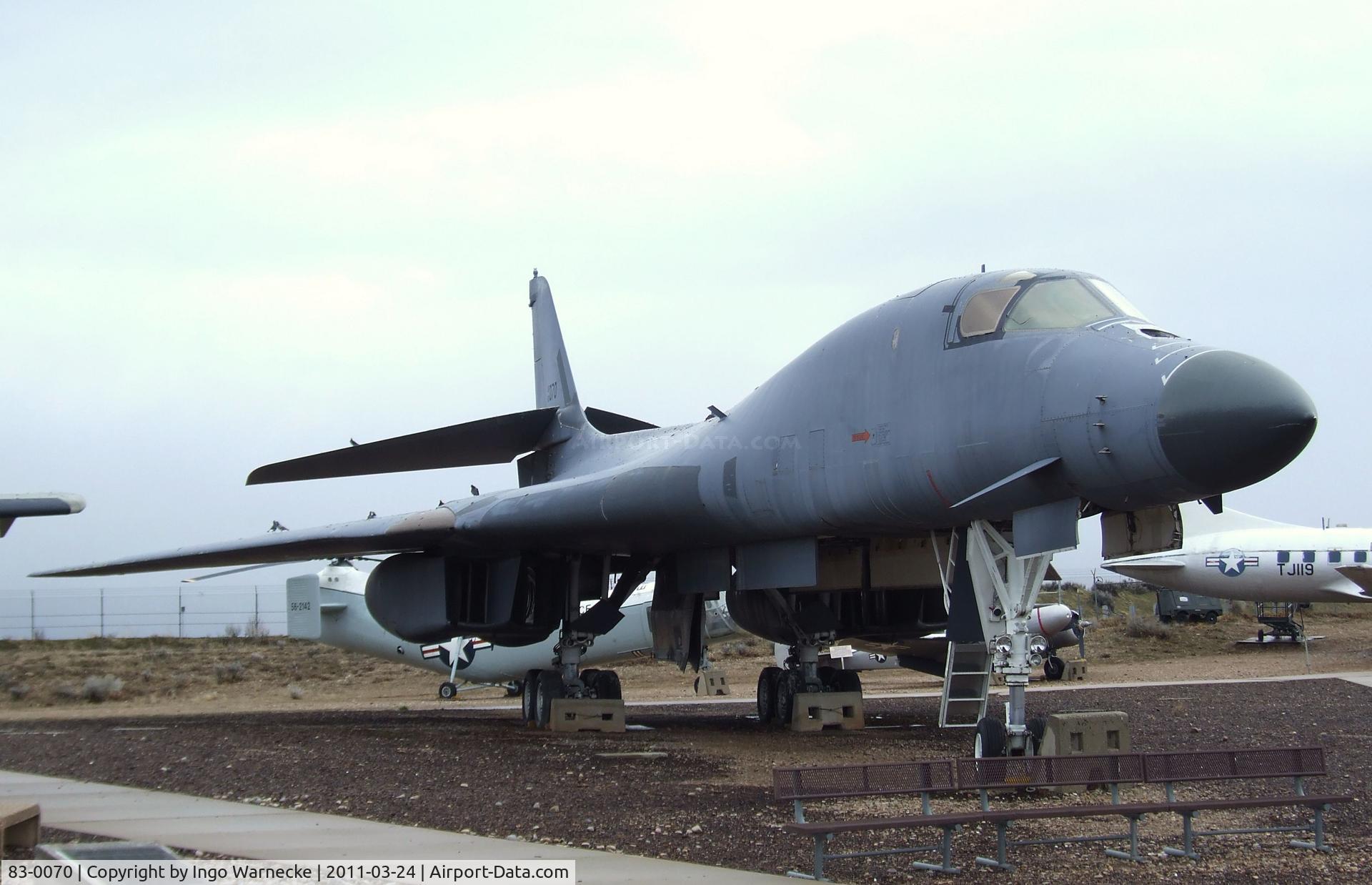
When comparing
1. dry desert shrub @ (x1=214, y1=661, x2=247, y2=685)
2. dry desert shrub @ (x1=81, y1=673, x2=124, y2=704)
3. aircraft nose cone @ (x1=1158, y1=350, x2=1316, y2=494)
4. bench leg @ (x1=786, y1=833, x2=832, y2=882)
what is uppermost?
aircraft nose cone @ (x1=1158, y1=350, x2=1316, y2=494)

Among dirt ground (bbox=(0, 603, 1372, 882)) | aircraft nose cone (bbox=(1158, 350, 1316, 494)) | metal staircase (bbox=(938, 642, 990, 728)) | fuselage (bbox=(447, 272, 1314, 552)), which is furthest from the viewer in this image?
metal staircase (bbox=(938, 642, 990, 728))

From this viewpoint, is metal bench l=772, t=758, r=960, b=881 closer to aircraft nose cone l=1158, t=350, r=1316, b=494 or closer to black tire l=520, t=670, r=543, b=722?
aircraft nose cone l=1158, t=350, r=1316, b=494

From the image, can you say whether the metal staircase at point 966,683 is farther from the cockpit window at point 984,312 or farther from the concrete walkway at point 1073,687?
the concrete walkway at point 1073,687

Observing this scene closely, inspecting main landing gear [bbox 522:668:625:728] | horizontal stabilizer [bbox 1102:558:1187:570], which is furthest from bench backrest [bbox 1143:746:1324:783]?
horizontal stabilizer [bbox 1102:558:1187:570]

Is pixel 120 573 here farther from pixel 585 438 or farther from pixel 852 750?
pixel 852 750

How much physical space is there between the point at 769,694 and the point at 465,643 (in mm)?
10858

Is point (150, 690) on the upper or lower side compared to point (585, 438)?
lower

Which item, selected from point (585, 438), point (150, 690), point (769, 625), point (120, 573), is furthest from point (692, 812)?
point (150, 690)

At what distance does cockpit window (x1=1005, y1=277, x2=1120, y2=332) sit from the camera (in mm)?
9844

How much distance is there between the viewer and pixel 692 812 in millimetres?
8219

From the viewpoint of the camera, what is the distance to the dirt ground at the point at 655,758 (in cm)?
714

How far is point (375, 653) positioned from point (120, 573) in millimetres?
9730

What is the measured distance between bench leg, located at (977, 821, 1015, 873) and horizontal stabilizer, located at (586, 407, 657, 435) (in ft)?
40.1

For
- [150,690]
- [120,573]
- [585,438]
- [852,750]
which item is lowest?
[150,690]
